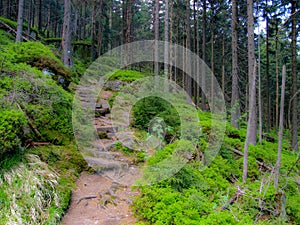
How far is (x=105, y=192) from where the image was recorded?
16.2ft

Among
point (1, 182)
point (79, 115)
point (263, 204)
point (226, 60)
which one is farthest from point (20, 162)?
point (226, 60)

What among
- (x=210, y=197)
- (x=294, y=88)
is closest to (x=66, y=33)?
(x=210, y=197)

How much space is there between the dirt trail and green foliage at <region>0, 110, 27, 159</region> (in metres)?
1.56

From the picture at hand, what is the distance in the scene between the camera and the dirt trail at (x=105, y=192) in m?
4.08

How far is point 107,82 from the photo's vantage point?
45.1 feet

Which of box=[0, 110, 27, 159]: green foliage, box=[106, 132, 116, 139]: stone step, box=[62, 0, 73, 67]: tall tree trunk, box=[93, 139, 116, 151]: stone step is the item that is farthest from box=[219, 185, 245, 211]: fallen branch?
box=[62, 0, 73, 67]: tall tree trunk

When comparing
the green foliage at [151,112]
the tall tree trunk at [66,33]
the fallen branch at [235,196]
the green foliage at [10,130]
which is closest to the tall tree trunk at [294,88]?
the green foliage at [151,112]

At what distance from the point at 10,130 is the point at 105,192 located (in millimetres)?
2305

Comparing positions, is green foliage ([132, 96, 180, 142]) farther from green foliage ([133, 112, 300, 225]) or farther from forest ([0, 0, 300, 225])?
green foliage ([133, 112, 300, 225])

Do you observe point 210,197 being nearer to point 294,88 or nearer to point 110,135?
point 110,135

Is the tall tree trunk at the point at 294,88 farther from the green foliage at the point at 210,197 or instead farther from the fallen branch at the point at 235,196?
the fallen branch at the point at 235,196

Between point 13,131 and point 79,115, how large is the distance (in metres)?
2.88

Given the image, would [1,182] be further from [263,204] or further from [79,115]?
[263,204]

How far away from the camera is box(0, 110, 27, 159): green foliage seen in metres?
4.01
